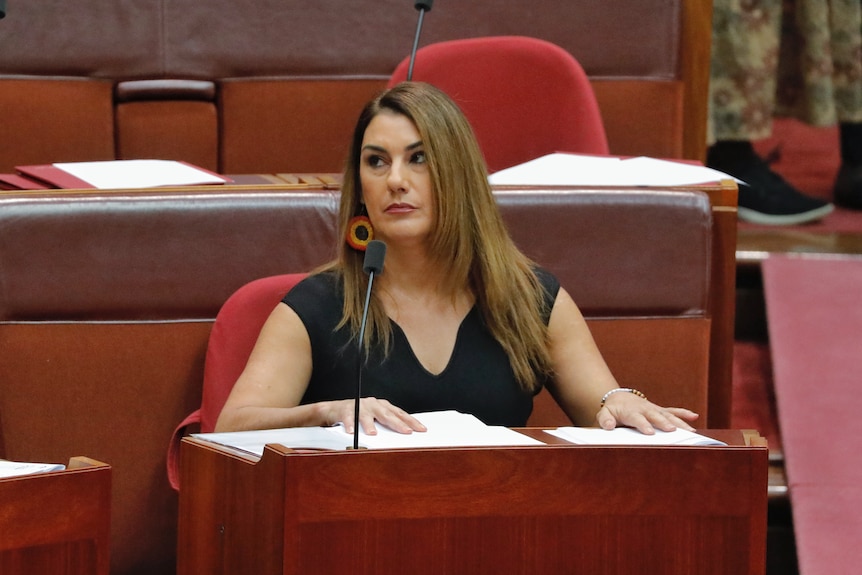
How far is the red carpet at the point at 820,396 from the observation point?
97 cm

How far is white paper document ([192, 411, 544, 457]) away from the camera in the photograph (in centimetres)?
65

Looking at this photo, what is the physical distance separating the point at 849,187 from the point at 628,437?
1.03m

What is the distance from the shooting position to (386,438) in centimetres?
68

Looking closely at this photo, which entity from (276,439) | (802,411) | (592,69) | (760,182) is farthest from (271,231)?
(760,182)

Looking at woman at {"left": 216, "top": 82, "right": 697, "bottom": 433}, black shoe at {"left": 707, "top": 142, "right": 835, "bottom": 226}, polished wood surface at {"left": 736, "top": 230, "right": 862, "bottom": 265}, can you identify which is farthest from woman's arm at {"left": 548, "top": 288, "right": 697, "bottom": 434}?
black shoe at {"left": 707, "top": 142, "right": 835, "bottom": 226}

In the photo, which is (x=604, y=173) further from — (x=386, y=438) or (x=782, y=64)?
(x=782, y=64)

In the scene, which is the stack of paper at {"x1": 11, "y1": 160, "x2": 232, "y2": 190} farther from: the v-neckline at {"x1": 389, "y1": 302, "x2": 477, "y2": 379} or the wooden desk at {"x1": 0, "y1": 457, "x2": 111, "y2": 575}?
the wooden desk at {"x1": 0, "y1": 457, "x2": 111, "y2": 575}

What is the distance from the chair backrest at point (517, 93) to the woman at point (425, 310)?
40 centimetres

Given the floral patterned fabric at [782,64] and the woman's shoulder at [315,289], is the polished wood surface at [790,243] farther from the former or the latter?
the woman's shoulder at [315,289]

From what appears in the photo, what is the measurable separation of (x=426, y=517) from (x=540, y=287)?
0.32m

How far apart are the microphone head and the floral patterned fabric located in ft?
3.14

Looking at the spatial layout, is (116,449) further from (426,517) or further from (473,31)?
(473,31)

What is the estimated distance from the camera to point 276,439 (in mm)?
670

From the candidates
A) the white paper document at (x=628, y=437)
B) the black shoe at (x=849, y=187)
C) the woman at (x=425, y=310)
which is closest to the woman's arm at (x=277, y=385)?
the woman at (x=425, y=310)
